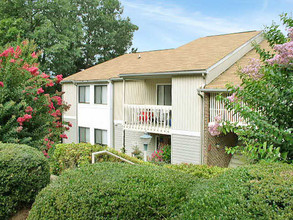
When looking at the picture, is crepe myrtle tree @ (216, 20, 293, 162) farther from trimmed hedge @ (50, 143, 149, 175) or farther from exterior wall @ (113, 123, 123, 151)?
exterior wall @ (113, 123, 123, 151)

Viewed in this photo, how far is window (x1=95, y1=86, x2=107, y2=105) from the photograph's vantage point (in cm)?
1727

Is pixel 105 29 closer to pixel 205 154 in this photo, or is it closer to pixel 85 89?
pixel 85 89

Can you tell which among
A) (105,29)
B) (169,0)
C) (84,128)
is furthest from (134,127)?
(105,29)

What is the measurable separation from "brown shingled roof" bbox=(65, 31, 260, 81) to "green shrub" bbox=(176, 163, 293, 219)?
9181 millimetres

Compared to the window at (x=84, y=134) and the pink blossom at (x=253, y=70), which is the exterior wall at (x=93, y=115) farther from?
the pink blossom at (x=253, y=70)

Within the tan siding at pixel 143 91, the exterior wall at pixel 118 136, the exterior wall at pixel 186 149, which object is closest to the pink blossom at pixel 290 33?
the exterior wall at pixel 186 149

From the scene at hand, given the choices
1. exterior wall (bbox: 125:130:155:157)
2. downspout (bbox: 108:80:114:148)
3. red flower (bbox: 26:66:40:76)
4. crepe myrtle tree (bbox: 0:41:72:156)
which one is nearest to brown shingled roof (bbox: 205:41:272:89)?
exterior wall (bbox: 125:130:155:157)

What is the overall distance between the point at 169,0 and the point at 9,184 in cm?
1240

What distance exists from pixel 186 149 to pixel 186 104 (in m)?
2.18

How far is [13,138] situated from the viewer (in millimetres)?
8086

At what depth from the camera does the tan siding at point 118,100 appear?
1633cm

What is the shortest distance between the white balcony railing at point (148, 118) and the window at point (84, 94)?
445 cm

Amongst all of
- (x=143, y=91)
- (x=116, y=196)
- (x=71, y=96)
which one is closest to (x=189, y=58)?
(x=143, y=91)

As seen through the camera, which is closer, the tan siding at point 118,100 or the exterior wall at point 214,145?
the exterior wall at point 214,145
